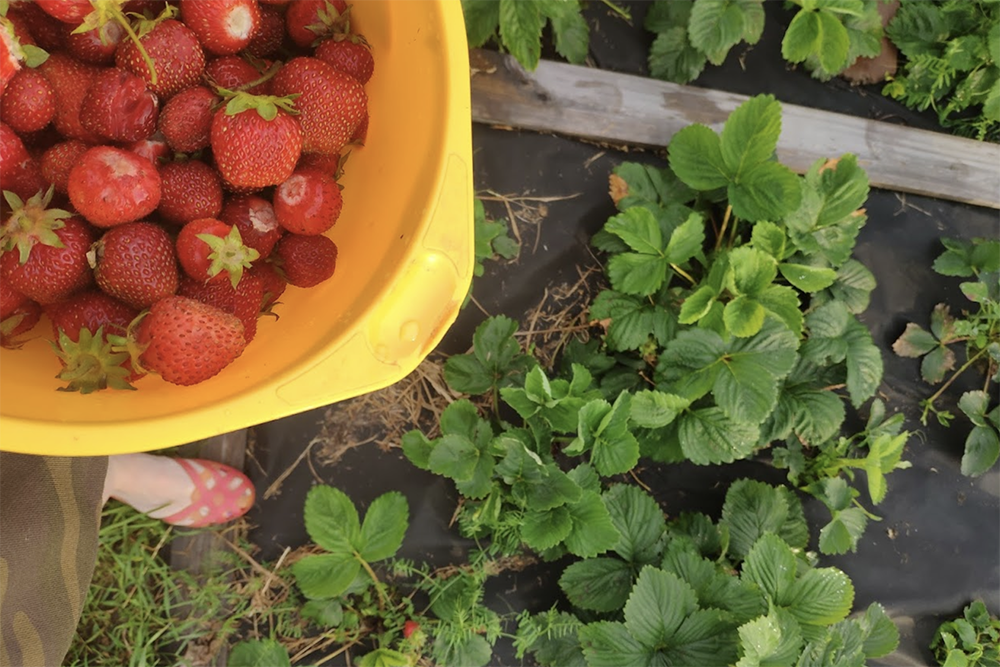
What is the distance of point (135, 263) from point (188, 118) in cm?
18

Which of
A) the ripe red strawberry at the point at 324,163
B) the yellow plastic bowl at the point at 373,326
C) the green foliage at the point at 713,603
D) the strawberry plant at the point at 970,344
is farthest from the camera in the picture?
the strawberry plant at the point at 970,344

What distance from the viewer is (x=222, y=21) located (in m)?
0.86

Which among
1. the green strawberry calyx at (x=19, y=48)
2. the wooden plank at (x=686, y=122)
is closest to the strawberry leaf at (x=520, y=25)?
the wooden plank at (x=686, y=122)

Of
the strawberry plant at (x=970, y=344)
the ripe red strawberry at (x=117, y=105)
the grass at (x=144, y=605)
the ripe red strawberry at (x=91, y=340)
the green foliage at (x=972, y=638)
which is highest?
the ripe red strawberry at (x=117, y=105)

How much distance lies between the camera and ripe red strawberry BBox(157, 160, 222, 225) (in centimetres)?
87

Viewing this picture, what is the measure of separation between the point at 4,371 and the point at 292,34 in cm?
54

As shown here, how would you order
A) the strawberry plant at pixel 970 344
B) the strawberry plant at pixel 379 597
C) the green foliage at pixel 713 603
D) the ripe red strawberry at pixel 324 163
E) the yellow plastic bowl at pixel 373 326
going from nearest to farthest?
the yellow plastic bowl at pixel 373 326, the ripe red strawberry at pixel 324 163, the green foliage at pixel 713 603, the strawberry plant at pixel 379 597, the strawberry plant at pixel 970 344

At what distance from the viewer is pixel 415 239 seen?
796 millimetres

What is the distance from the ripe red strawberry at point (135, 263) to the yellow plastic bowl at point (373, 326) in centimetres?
11

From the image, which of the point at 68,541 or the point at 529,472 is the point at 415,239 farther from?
the point at 68,541

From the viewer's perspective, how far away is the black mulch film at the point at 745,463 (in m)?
1.36

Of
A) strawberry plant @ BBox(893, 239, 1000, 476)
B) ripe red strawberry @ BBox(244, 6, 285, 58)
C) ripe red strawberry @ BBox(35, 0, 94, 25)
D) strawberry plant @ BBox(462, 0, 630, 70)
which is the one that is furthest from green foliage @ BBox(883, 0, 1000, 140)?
ripe red strawberry @ BBox(35, 0, 94, 25)

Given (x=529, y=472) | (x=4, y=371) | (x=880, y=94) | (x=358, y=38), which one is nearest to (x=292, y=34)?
(x=358, y=38)

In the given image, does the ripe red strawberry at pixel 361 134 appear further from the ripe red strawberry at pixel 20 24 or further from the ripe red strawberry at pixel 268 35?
the ripe red strawberry at pixel 20 24
